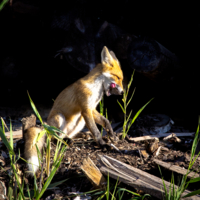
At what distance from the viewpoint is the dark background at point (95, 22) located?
5.35 meters

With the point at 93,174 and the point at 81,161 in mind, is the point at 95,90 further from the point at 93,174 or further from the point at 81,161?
the point at 93,174

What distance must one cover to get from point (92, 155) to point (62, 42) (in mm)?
3434

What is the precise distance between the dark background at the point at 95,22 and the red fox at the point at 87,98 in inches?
71.9

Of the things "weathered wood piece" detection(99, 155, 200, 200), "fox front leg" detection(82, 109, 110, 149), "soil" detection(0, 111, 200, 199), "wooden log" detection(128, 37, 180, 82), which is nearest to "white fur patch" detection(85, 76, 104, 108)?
"fox front leg" detection(82, 109, 110, 149)

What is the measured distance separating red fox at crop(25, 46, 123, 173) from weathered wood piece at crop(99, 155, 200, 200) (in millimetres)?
1205

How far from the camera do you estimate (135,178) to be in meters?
2.28

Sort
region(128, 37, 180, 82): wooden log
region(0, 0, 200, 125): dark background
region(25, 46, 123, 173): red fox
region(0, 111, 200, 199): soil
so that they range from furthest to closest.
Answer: region(0, 0, 200, 125): dark background
region(128, 37, 180, 82): wooden log
region(25, 46, 123, 173): red fox
region(0, 111, 200, 199): soil

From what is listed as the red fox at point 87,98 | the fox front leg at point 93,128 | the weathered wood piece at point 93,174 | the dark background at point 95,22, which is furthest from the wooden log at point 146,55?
the weathered wood piece at point 93,174

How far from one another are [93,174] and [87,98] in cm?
150

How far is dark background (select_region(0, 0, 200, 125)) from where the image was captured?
5348mm

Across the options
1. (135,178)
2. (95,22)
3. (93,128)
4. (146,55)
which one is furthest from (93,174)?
(95,22)

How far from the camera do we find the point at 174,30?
559 centimetres

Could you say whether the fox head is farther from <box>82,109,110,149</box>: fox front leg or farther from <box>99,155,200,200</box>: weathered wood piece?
<box>99,155,200,200</box>: weathered wood piece

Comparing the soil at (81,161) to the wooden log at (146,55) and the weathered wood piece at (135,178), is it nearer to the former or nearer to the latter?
the weathered wood piece at (135,178)
